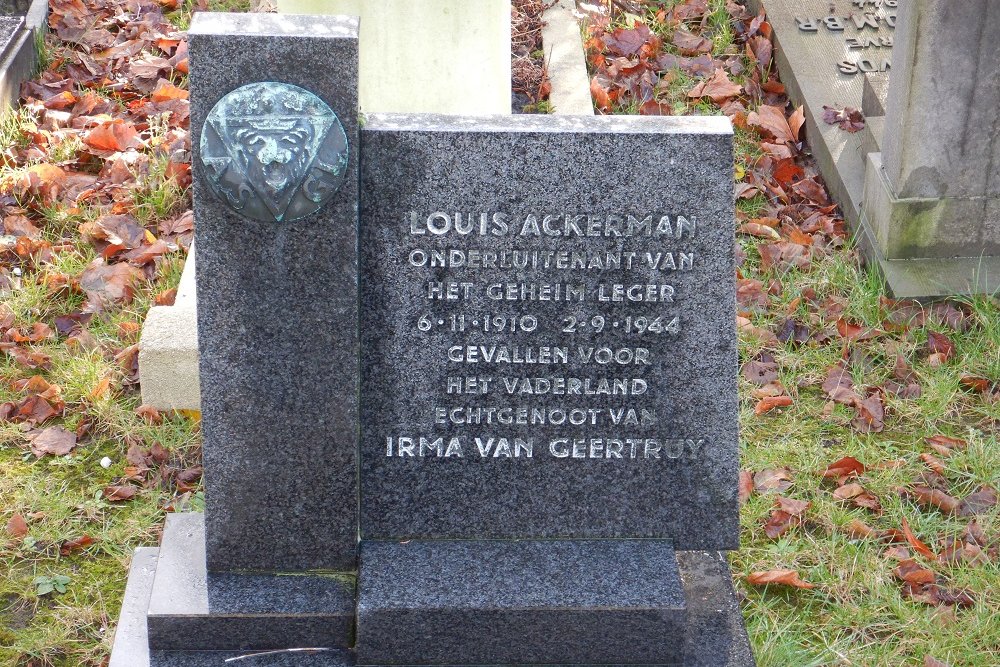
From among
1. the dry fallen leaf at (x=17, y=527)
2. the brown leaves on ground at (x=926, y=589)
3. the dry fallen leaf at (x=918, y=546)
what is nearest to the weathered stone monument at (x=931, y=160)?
the dry fallen leaf at (x=918, y=546)

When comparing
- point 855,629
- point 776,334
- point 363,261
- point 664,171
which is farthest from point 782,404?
point 363,261

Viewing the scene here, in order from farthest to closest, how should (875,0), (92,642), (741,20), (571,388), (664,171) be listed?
(741,20), (875,0), (92,642), (571,388), (664,171)

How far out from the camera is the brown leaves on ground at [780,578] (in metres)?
3.42

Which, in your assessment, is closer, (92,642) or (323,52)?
(323,52)

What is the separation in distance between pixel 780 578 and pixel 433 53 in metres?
2.31

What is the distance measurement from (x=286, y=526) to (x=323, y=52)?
1.14 m

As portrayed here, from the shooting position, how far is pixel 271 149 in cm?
260

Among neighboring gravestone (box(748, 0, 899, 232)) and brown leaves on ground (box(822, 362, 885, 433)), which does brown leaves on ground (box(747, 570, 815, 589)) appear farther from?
neighboring gravestone (box(748, 0, 899, 232))

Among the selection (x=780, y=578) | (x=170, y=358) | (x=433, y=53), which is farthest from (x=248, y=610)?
(x=433, y=53)

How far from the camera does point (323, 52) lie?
2561 millimetres

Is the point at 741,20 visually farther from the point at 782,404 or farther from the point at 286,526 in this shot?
the point at 286,526

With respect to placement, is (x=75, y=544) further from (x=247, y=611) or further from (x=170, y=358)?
(x=247, y=611)

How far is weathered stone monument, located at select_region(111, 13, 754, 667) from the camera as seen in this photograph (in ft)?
8.75

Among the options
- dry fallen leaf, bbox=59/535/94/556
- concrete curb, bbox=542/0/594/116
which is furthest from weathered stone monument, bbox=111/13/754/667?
concrete curb, bbox=542/0/594/116
